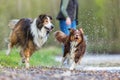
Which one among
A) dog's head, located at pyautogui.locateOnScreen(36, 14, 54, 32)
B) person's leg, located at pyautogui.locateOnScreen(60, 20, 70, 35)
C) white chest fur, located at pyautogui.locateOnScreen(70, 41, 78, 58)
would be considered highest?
dog's head, located at pyautogui.locateOnScreen(36, 14, 54, 32)

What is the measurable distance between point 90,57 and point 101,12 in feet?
31.3

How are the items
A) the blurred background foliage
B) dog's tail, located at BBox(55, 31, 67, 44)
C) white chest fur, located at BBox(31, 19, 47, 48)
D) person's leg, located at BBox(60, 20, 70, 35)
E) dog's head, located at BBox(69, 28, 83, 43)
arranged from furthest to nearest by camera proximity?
the blurred background foliage → person's leg, located at BBox(60, 20, 70, 35) → dog's tail, located at BBox(55, 31, 67, 44) → white chest fur, located at BBox(31, 19, 47, 48) → dog's head, located at BBox(69, 28, 83, 43)

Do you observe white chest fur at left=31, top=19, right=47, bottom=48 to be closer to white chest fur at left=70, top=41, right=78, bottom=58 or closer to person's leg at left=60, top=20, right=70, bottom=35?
white chest fur at left=70, top=41, right=78, bottom=58

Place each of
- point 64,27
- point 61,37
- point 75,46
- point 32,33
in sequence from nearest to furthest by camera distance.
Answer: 1. point 75,46
2. point 32,33
3. point 61,37
4. point 64,27

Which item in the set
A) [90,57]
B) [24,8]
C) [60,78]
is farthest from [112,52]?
[60,78]

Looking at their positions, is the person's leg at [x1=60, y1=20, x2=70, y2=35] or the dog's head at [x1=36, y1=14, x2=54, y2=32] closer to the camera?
the dog's head at [x1=36, y1=14, x2=54, y2=32]

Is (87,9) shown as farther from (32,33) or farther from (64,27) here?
(32,33)

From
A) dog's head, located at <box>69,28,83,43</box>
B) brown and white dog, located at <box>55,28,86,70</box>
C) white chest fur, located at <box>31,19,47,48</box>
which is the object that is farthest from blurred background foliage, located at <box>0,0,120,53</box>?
dog's head, located at <box>69,28,83,43</box>

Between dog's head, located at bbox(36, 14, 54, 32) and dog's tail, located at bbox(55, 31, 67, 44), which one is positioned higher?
dog's head, located at bbox(36, 14, 54, 32)

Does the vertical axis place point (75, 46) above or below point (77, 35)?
below

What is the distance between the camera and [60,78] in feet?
43.0

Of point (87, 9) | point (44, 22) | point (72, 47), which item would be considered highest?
point (44, 22)

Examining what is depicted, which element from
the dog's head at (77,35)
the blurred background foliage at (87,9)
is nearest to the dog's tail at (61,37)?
the dog's head at (77,35)

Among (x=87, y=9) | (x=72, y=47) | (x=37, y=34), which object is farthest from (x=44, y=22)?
(x=87, y=9)
